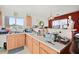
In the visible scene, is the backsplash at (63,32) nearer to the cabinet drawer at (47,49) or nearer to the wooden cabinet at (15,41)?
the cabinet drawer at (47,49)

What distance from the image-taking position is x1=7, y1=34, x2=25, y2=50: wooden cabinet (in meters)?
1.08

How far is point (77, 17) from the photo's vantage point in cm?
110

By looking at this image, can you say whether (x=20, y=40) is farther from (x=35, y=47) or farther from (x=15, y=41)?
(x=35, y=47)

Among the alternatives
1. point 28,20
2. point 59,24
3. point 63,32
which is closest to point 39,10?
point 28,20

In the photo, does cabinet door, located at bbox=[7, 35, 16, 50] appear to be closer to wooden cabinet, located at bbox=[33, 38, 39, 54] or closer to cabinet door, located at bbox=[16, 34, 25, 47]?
cabinet door, located at bbox=[16, 34, 25, 47]

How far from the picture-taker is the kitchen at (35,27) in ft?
3.44

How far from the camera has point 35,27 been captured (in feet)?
3.68

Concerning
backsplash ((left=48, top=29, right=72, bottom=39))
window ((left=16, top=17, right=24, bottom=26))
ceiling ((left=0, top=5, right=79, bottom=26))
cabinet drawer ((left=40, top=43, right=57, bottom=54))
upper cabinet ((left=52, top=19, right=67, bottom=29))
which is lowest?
cabinet drawer ((left=40, top=43, right=57, bottom=54))

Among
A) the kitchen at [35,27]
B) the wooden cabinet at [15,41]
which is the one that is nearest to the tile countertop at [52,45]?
the kitchen at [35,27]

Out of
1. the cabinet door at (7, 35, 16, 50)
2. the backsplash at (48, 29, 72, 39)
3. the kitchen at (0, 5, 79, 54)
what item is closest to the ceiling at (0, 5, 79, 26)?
the kitchen at (0, 5, 79, 54)

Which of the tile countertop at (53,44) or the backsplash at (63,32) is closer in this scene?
the tile countertop at (53,44)

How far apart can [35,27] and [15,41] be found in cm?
27
